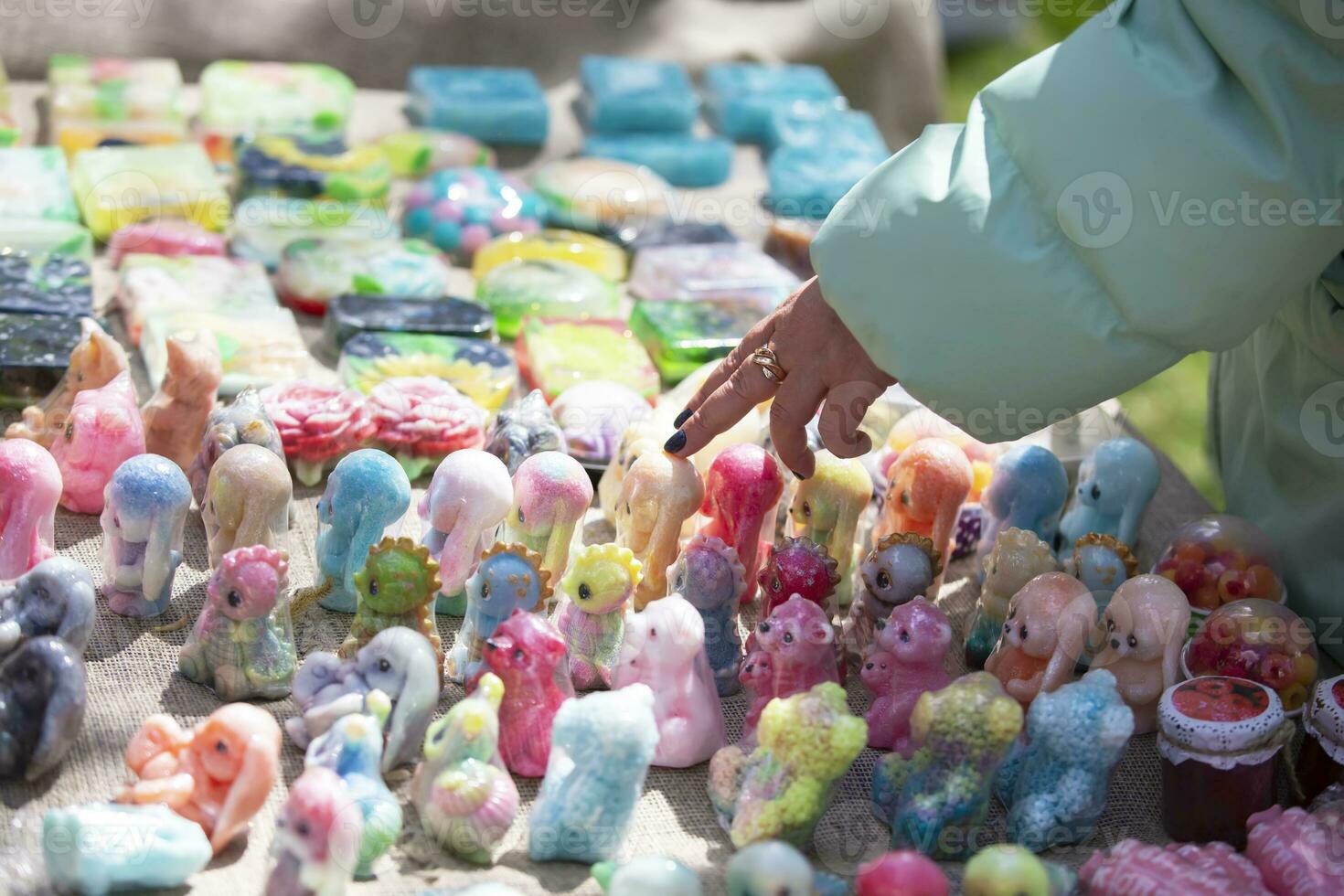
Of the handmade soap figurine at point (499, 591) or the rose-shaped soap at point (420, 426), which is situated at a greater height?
the handmade soap figurine at point (499, 591)

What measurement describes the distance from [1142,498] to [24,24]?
258 centimetres

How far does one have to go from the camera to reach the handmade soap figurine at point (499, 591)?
172cm

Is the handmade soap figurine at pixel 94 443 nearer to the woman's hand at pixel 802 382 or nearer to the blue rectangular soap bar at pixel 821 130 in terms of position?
the woman's hand at pixel 802 382

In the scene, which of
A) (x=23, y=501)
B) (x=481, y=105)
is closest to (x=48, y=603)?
(x=23, y=501)

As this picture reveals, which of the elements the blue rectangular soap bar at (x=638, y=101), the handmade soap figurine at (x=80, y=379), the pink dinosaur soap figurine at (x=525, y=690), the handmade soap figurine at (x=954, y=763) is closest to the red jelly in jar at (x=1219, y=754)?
the handmade soap figurine at (x=954, y=763)

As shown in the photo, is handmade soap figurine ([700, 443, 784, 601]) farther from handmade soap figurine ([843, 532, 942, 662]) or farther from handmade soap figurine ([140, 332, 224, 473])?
handmade soap figurine ([140, 332, 224, 473])

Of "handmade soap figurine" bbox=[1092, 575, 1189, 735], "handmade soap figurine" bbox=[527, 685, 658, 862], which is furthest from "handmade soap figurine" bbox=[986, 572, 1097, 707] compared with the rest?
"handmade soap figurine" bbox=[527, 685, 658, 862]

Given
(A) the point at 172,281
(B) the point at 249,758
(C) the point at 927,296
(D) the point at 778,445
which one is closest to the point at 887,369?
(C) the point at 927,296

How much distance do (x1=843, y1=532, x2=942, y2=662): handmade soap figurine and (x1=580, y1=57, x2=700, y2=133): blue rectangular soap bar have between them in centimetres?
173

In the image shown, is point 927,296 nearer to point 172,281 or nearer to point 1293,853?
point 1293,853

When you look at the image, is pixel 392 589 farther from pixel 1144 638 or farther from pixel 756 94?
pixel 756 94

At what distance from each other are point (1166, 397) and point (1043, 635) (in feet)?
8.22

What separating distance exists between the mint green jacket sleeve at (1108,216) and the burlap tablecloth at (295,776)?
46cm

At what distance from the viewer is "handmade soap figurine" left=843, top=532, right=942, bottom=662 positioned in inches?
73.4
